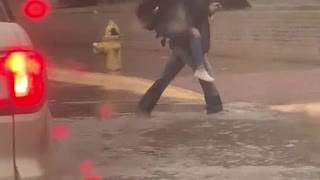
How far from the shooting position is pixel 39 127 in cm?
425

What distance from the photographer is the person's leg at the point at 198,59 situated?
→ 9.78 metres

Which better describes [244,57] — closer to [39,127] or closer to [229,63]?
[229,63]

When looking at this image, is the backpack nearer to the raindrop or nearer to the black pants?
the black pants

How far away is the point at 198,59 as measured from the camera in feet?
32.3

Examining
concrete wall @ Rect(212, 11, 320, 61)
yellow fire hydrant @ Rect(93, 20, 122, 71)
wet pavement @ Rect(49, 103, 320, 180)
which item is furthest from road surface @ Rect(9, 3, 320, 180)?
concrete wall @ Rect(212, 11, 320, 61)

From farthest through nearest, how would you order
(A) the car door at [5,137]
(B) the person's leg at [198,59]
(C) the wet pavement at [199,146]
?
(B) the person's leg at [198,59], (C) the wet pavement at [199,146], (A) the car door at [5,137]

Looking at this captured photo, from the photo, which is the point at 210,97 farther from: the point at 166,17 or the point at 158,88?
the point at 166,17

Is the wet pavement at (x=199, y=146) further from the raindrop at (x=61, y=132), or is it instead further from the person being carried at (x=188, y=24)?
the person being carried at (x=188, y=24)

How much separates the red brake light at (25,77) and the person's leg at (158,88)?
18.7 feet

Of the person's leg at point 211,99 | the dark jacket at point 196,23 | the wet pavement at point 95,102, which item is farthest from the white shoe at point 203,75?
the wet pavement at point 95,102

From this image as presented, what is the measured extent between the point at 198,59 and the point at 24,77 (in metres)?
5.70

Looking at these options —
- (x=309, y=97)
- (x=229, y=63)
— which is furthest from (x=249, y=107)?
(x=229, y=63)

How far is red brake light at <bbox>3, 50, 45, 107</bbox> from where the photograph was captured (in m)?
4.23

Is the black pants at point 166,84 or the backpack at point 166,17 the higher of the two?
the backpack at point 166,17
